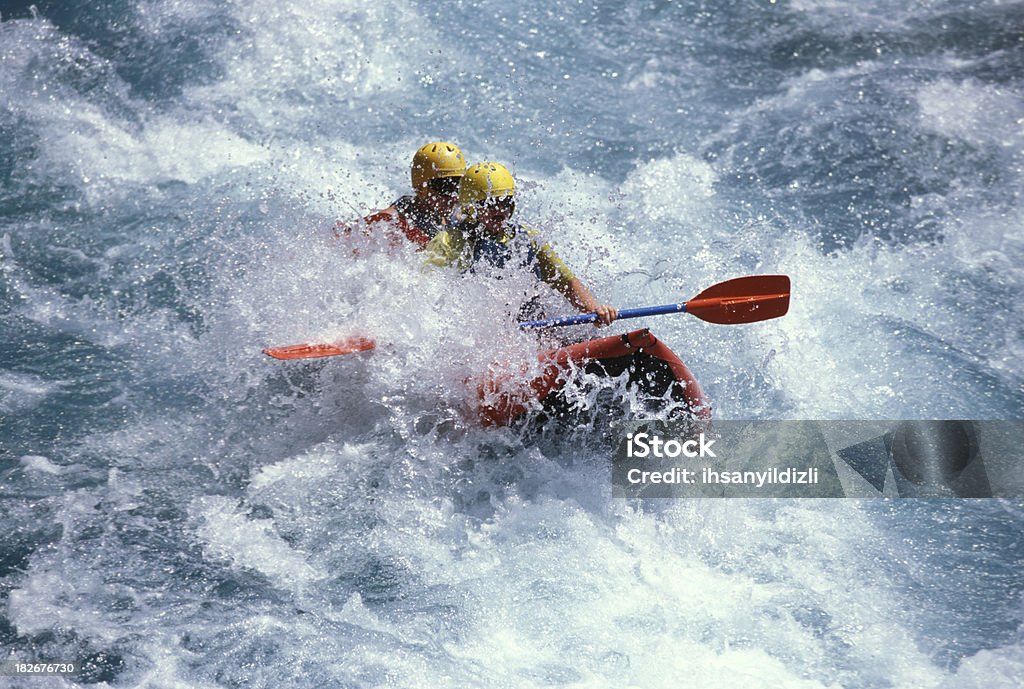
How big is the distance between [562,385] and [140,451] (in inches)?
78.3

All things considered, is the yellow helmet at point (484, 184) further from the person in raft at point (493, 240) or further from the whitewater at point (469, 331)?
the whitewater at point (469, 331)

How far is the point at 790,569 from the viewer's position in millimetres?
4402

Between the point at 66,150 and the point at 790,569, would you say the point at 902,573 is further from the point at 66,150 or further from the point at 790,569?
the point at 66,150

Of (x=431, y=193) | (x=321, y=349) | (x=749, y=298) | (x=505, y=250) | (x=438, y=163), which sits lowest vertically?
(x=321, y=349)

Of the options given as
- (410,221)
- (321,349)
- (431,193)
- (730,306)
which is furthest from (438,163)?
(730,306)

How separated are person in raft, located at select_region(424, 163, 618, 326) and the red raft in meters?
0.41

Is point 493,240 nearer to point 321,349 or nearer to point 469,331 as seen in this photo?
point 469,331

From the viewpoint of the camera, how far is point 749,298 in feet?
15.7

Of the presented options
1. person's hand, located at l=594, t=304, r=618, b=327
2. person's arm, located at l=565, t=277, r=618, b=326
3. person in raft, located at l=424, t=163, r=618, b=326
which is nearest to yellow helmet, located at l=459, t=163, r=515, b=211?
person in raft, located at l=424, t=163, r=618, b=326

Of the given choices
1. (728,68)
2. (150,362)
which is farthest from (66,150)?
(728,68)

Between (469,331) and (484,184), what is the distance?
0.69 metres

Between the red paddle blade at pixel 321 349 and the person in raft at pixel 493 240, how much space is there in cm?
51

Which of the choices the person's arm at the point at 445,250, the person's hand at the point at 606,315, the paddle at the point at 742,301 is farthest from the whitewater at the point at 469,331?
the paddle at the point at 742,301

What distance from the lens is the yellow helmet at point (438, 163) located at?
5371 millimetres
